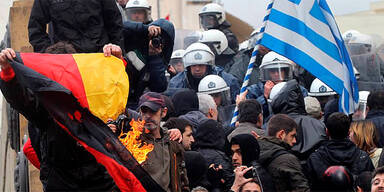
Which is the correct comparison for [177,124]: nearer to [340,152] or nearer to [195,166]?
[195,166]

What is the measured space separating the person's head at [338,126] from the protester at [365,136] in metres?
0.85

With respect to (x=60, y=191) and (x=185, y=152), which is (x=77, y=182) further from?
(x=185, y=152)

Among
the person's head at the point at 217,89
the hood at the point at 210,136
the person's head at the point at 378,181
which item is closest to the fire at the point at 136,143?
the hood at the point at 210,136

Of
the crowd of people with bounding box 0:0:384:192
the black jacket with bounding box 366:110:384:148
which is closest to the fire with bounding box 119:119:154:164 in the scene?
the crowd of people with bounding box 0:0:384:192

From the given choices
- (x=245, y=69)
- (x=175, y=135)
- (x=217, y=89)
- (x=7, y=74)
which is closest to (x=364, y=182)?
(x=175, y=135)

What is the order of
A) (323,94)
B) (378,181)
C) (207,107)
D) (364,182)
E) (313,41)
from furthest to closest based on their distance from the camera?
(323,94) < (313,41) < (207,107) < (364,182) < (378,181)

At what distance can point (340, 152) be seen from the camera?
10.9m

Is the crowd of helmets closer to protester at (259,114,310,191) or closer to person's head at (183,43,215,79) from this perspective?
person's head at (183,43,215,79)

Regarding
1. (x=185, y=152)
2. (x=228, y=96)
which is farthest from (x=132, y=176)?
(x=228, y=96)

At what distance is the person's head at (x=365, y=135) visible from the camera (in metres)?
11.8

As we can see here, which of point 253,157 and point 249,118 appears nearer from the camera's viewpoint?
point 253,157

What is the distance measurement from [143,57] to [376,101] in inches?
120

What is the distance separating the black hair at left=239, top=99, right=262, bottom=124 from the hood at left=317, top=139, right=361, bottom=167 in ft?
2.61

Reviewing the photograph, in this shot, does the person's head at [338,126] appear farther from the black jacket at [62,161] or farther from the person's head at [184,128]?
the black jacket at [62,161]
